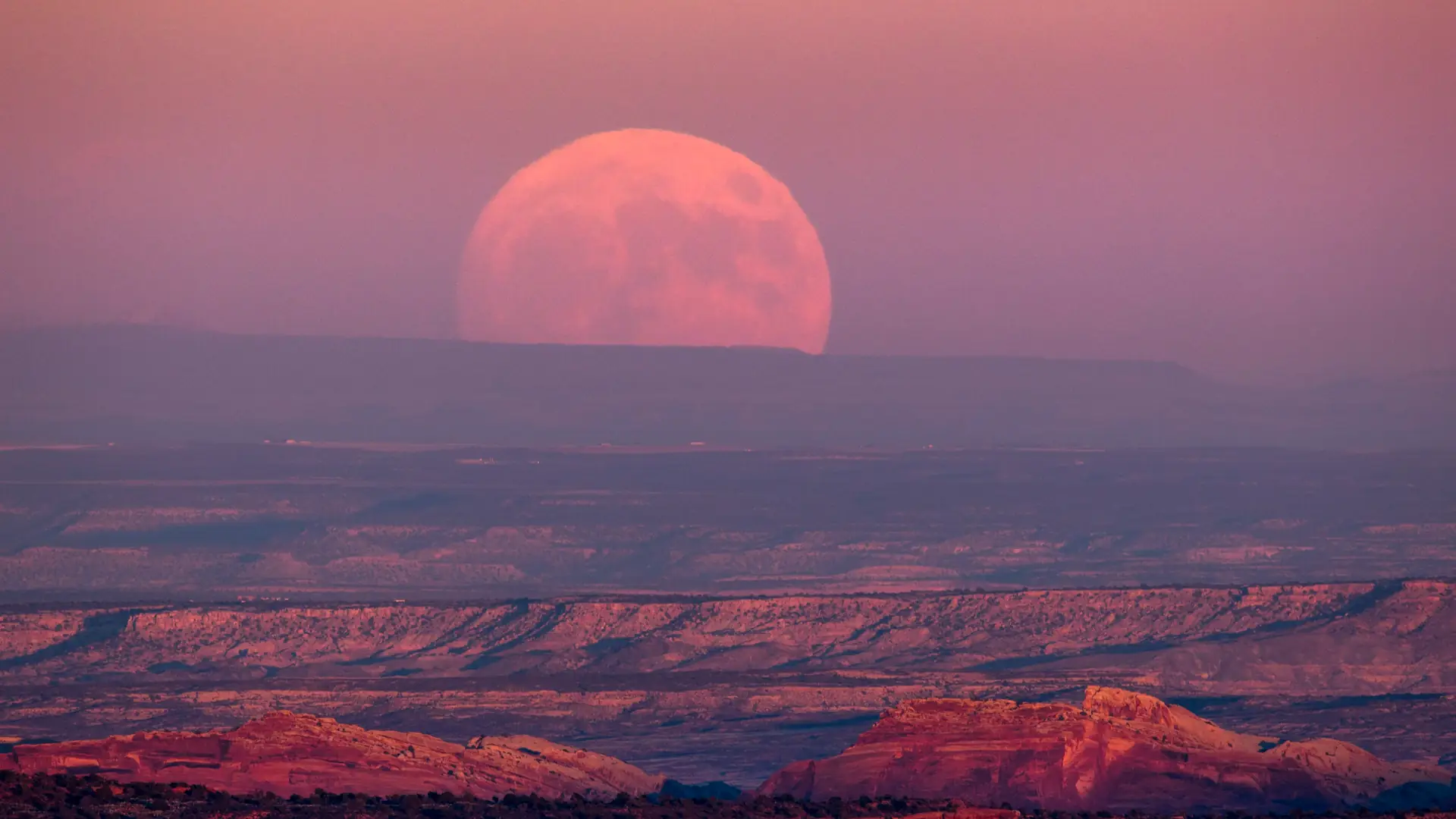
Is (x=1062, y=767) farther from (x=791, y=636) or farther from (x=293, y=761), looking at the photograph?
(x=791, y=636)

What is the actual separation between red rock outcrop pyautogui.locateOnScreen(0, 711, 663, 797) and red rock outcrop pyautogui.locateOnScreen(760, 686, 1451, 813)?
6.49m

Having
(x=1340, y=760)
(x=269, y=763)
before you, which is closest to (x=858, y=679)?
(x=1340, y=760)

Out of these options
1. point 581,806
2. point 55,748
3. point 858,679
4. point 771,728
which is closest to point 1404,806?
point 581,806

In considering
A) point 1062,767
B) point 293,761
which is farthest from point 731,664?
point 293,761

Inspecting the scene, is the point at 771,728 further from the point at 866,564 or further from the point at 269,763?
the point at 866,564

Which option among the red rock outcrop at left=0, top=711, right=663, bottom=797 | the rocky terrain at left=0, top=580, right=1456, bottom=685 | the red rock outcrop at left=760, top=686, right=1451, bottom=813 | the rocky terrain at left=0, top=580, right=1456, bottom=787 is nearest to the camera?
the red rock outcrop at left=0, top=711, right=663, bottom=797

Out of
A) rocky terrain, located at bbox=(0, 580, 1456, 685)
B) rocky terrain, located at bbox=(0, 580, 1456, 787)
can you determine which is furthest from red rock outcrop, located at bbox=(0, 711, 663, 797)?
rocky terrain, located at bbox=(0, 580, 1456, 685)

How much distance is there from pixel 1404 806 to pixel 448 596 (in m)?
107

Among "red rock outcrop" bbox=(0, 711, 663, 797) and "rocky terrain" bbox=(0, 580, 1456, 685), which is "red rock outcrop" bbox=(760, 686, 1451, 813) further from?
"rocky terrain" bbox=(0, 580, 1456, 685)

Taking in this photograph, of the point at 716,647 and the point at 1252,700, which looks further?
the point at 716,647

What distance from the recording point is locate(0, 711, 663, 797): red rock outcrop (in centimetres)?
5778

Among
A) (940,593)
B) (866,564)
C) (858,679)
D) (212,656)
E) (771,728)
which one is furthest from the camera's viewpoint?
(866,564)

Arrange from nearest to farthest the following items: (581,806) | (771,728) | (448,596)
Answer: (581,806) < (771,728) < (448,596)

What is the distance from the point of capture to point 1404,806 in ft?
220
